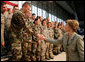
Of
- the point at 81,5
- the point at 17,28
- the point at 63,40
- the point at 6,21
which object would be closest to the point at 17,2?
the point at 6,21

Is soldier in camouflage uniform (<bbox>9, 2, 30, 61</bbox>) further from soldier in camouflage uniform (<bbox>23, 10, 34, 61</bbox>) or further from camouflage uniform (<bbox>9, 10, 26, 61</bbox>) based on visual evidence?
soldier in camouflage uniform (<bbox>23, 10, 34, 61</bbox>)

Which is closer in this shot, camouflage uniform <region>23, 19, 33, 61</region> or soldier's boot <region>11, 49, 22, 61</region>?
soldier's boot <region>11, 49, 22, 61</region>

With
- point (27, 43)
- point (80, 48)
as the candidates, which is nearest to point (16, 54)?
point (27, 43)

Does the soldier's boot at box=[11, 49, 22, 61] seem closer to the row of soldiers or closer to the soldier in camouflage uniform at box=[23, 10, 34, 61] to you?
the row of soldiers

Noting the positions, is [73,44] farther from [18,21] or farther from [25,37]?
[25,37]

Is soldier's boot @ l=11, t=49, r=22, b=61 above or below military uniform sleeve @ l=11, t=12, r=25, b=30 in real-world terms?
below

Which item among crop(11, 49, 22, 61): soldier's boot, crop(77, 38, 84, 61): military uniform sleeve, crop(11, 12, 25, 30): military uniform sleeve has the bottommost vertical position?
crop(11, 49, 22, 61): soldier's boot

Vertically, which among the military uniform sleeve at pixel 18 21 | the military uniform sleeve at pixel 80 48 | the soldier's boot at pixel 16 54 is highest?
the military uniform sleeve at pixel 18 21

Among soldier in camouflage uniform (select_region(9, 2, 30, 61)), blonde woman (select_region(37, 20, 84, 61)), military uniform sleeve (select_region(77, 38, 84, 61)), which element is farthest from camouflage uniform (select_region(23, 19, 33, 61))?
military uniform sleeve (select_region(77, 38, 84, 61))

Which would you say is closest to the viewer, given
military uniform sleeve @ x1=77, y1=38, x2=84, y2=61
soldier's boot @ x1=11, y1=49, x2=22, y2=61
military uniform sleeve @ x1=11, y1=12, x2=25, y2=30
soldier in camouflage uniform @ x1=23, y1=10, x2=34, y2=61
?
military uniform sleeve @ x1=77, y1=38, x2=84, y2=61

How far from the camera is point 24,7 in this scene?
3961 millimetres

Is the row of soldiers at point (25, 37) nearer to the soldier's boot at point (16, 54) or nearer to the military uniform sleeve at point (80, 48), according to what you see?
the soldier's boot at point (16, 54)

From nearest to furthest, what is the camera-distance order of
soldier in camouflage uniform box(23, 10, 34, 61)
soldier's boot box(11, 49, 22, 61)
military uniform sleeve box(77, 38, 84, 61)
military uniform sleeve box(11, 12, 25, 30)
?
military uniform sleeve box(77, 38, 84, 61)
military uniform sleeve box(11, 12, 25, 30)
soldier's boot box(11, 49, 22, 61)
soldier in camouflage uniform box(23, 10, 34, 61)

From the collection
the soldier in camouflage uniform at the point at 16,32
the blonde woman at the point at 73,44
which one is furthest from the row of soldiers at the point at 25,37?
the blonde woman at the point at 73,44
